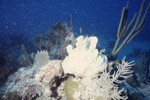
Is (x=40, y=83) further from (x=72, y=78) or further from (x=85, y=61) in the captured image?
(x=85, y=61)

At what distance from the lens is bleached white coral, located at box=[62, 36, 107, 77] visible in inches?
159

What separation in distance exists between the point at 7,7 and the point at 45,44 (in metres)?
89.8

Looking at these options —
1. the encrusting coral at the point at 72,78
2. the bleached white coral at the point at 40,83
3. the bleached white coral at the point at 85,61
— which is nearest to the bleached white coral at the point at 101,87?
the encrusting coral at the point at 72,78

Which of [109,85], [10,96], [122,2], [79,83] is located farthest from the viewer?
[122,2]

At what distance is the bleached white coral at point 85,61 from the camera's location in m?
4.03

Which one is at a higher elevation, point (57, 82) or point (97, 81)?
point (57, 82)

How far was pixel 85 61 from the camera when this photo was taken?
13.4ft

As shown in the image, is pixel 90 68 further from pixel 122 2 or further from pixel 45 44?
pixel 122 2

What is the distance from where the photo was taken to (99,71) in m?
4.07

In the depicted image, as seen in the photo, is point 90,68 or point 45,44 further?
point 45,44

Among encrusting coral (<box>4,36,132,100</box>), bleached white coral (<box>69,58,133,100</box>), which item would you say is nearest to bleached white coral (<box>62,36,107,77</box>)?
encrusting coral (<box>4,36,132,100</box>)

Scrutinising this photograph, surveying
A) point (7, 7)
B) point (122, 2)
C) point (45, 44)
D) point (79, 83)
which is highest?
point (7, 7)

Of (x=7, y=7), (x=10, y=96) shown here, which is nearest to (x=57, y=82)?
(x=10, y=96)

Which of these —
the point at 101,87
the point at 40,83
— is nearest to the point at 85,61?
the point at 101,87
